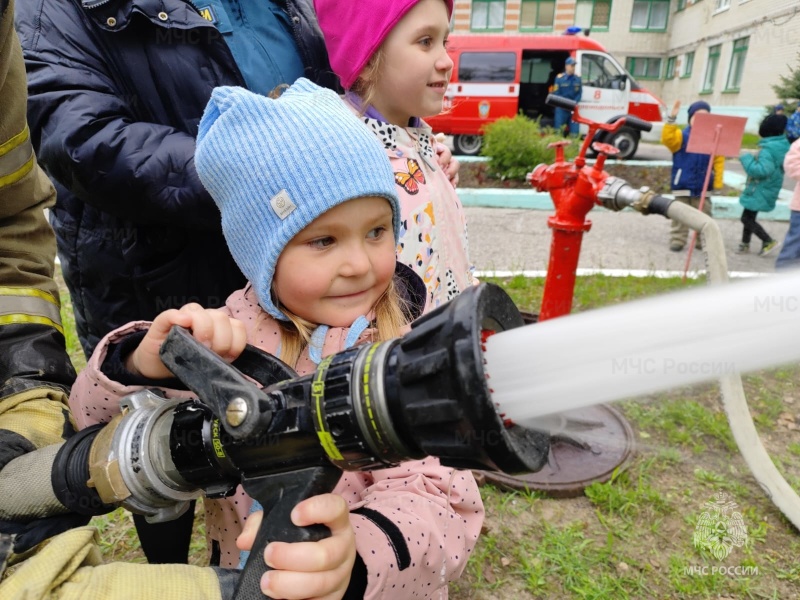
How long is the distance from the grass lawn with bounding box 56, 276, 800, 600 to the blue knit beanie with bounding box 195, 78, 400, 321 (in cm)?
177

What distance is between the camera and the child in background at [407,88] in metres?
1.92

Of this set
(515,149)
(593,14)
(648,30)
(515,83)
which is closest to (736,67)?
(515,83)

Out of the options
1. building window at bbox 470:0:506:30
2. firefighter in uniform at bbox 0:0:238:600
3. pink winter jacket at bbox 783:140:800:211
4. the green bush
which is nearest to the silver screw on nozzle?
firefighter in uniform at bbox 0:0:238:600

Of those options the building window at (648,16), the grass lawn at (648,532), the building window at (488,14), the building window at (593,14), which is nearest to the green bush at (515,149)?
the grass lawn at (648,532)

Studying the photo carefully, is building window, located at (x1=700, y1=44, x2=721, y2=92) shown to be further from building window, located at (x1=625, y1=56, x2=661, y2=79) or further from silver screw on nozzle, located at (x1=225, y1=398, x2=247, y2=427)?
silver screw on nozzle, located at (x1=225, y1=398, x2=247, y2=427)

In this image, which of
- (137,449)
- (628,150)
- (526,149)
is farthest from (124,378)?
(628,150)

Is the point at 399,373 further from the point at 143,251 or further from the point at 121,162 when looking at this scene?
the point at 143,251

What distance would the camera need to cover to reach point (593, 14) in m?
27.8

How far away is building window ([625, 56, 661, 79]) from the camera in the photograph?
27.8 meters

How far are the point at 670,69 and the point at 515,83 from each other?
1599 centimetres

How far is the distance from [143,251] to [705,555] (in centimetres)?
246

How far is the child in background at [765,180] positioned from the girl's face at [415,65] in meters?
5.78

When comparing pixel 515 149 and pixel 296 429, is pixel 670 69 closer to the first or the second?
pixel 515 149

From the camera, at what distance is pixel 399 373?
0.71 meters
